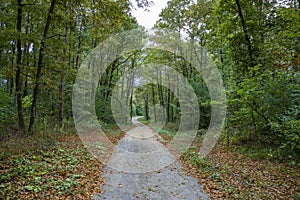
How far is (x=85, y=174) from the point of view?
606cm

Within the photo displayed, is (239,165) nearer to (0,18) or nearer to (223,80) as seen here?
(223,80)

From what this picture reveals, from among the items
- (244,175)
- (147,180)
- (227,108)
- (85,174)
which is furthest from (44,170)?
(227,108)

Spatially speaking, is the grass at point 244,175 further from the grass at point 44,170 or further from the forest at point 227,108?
the grass at point 44,170

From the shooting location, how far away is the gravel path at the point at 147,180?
493cm

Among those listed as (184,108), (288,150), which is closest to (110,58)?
(184,108)

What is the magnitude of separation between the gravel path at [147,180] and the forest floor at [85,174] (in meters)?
0.21

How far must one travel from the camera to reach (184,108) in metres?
15.5

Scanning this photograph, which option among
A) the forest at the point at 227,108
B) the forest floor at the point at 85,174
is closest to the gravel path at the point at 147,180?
the forest floor at the point at 85,174

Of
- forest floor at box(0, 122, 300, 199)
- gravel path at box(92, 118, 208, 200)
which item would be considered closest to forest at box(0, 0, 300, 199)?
forest floor at box(0, 122, 300, 199)

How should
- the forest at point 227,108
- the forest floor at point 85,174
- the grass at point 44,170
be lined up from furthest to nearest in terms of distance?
the forest at point 227,108 → the forest floor at point 85,174 → the grass at point 44,170

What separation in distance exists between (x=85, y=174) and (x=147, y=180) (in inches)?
73.5

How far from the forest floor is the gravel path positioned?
0.21m

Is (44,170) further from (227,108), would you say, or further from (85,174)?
(227,108)

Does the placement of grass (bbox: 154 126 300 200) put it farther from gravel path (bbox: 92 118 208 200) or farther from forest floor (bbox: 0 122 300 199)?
gravel path (bbox: 92 118 208 200)
